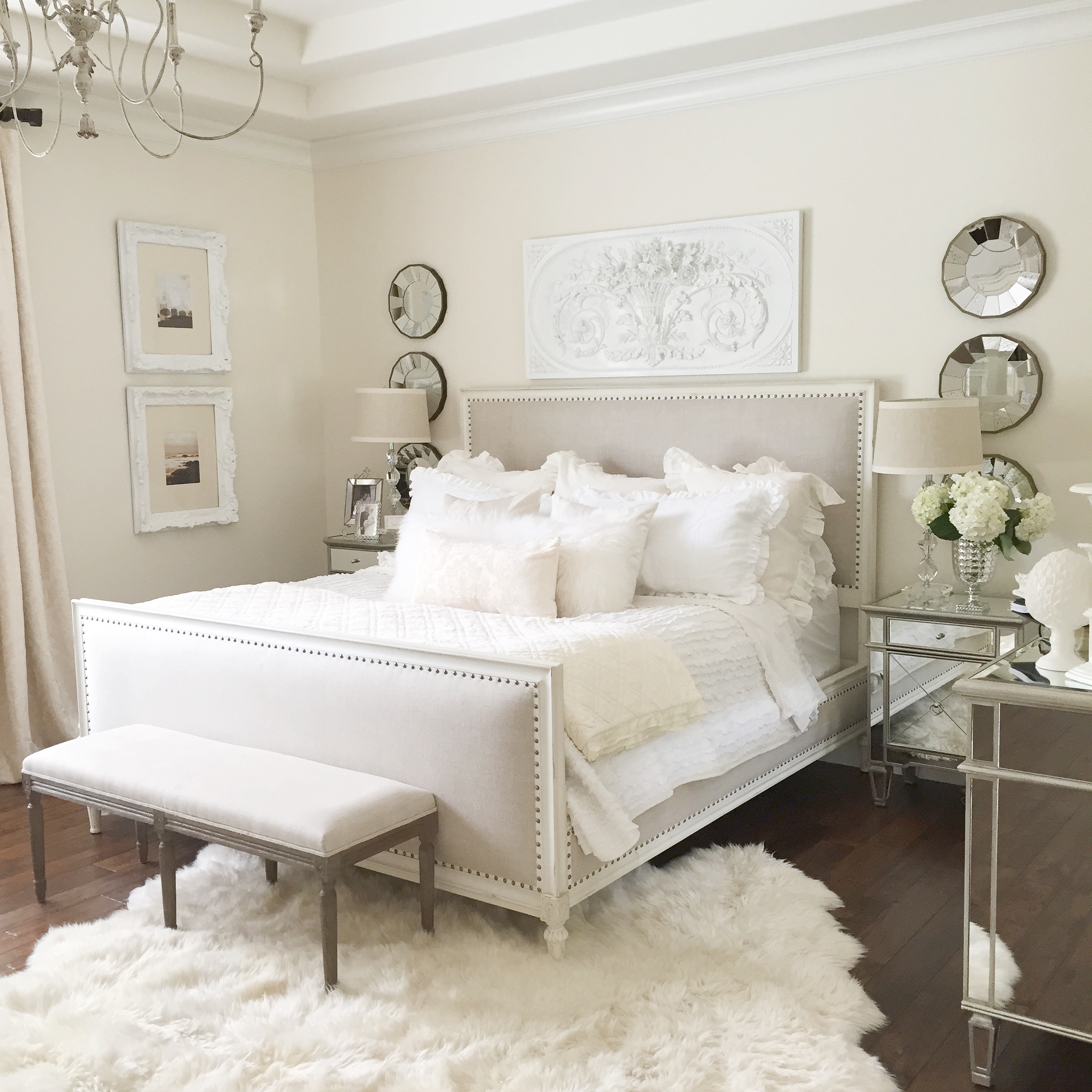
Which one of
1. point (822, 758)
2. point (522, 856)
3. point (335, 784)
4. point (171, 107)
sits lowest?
point (822, 758)

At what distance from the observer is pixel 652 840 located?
3029mm

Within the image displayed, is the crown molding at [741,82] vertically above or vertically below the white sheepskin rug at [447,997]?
above

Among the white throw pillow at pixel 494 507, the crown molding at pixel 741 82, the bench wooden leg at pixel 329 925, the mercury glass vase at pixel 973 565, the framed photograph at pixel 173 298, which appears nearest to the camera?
the bench wooden leg at pixel 329 925

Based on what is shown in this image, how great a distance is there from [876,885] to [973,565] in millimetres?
1144

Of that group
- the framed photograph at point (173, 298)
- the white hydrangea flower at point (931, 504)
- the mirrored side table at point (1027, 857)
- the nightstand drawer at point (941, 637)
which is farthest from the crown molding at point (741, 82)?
the mirrored side table at point (1027, 857)

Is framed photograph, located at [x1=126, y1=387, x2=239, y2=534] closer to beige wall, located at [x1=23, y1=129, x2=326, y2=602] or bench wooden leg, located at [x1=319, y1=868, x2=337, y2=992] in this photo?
beige wall, located at [x1=23, y1=129, x2=326, y2=602]

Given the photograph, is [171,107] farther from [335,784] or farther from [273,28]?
[335,784]


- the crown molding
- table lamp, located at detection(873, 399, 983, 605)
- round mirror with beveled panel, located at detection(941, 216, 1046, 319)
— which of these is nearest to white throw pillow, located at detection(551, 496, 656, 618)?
table lamp, located at detection(873, 399, 983, 605)

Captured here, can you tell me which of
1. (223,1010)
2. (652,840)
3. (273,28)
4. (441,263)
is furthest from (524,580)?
(273,28)

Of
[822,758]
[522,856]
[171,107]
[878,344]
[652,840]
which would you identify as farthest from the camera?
[171,107]

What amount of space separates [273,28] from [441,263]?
117 centimetres

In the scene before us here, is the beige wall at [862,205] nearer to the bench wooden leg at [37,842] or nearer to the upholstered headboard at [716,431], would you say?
the upholstered headboard at [716,431]

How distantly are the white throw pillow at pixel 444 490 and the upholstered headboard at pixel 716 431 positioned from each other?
37 centimetres

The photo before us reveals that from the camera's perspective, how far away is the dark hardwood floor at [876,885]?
2324 mm
